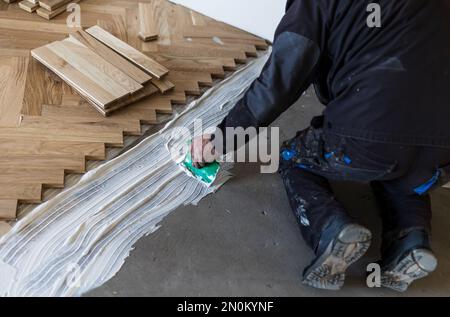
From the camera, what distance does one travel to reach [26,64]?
181cm

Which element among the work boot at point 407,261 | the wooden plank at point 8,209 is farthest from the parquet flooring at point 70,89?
the work boot at point 407,261

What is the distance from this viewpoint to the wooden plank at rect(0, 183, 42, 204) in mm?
1351

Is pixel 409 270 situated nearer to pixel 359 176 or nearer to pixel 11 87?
pixel 359 176

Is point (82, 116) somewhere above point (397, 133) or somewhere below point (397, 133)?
below

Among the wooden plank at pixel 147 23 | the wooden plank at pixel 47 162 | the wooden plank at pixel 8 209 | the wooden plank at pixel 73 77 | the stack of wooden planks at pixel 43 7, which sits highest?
the stack of wooden planks at pixel 43 7

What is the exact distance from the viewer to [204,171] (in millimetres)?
1552

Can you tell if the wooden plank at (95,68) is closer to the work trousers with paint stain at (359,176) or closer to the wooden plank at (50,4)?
the wooden plank at (50,4)

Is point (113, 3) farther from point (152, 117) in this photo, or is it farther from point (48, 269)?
point (48, 269)

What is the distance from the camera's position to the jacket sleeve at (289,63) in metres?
1.15

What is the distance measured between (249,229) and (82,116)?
2.46 ft

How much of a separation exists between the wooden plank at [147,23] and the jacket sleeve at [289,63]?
3.07 ft

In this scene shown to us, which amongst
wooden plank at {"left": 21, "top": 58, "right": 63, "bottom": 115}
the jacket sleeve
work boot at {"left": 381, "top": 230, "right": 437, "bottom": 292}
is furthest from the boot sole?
wooden plank at {"left": 21, "top": 58, "right": 63, "bottom": 115}

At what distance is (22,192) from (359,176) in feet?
3.31
